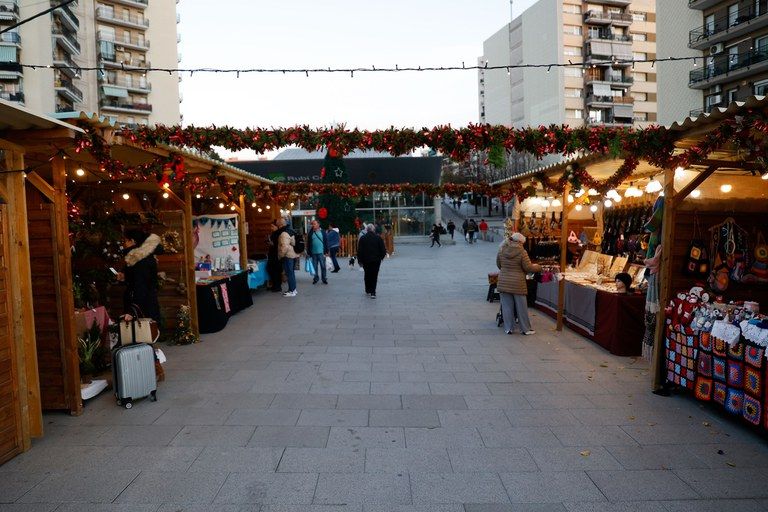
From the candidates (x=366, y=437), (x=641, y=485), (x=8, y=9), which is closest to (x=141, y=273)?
(x=366, y=437)

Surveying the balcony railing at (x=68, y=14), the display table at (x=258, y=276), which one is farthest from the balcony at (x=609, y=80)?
the display table at (x=258, y=276)

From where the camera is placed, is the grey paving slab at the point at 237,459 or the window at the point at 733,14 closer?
the grey paving slab at the point at 237,459

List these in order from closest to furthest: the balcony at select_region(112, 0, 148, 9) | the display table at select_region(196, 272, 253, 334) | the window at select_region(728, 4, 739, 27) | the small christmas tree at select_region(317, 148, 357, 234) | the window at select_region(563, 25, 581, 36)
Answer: the display table at select_region(196, 272, 253, 334)
the small christmas tree at select_region(317, 148, 357, 234)
the window at select_region(728, 4, 739, 27)
the window at select_region(563, 25, 581, 36)
the balcony at select_region(112, 0, 148, 9)

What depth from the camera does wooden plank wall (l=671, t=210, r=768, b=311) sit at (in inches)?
229

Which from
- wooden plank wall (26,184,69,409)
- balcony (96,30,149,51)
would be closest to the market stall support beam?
wooden plank wall (26,184,69,409)

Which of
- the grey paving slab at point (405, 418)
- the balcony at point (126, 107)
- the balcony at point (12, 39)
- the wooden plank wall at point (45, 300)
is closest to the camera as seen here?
the grey paving slab at point (405, 418)

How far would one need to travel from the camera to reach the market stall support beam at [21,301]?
13.6 feet

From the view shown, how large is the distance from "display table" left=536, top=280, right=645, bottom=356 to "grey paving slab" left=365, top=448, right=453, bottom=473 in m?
3.88

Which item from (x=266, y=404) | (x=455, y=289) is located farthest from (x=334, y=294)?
(x=266, y=404)

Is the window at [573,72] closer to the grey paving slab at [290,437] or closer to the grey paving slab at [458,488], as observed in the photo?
the grey paving slab at [290,437]

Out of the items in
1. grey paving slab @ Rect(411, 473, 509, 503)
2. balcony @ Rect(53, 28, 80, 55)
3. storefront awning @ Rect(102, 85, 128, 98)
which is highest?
balcony @ Rect(53, 28, 80, 55)

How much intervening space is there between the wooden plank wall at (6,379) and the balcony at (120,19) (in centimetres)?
5620

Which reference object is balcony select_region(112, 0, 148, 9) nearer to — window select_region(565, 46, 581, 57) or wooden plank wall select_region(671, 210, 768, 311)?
window select_region(565, 46, 581, 57)

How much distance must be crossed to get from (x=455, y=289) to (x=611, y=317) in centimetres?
650
